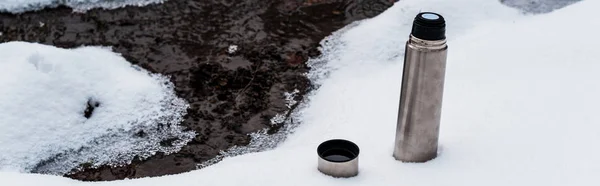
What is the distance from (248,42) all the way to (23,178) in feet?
11.0

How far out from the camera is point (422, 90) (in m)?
2.92

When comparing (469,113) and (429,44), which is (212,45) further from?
(429,44)

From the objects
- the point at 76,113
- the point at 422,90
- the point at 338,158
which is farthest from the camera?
the point at 76,113

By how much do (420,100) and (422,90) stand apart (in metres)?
0.06

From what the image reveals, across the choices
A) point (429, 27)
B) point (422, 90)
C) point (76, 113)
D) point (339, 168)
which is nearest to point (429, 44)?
point (429, 27)

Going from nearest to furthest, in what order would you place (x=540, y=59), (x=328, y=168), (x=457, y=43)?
(x=328, y=168), (x=540, y=59), (x=457, y=43)

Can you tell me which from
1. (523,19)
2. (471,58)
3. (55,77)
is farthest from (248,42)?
(523,19)

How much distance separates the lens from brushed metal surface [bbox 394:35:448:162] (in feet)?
9.29

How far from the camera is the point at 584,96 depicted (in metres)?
3.69

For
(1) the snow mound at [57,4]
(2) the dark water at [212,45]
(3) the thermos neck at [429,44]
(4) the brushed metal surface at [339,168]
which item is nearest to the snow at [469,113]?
(4) the brushed metal surface at [339,168]

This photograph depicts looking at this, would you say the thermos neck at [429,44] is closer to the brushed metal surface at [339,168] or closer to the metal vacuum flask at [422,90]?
the metal vacuum flask at [422,90]

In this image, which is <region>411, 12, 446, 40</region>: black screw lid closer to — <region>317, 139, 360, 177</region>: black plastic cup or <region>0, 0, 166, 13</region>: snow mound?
<region>317, 139, 360, 177</region>: black plastic cup

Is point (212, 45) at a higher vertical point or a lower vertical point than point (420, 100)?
lower

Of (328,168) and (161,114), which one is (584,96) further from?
(161,114)
